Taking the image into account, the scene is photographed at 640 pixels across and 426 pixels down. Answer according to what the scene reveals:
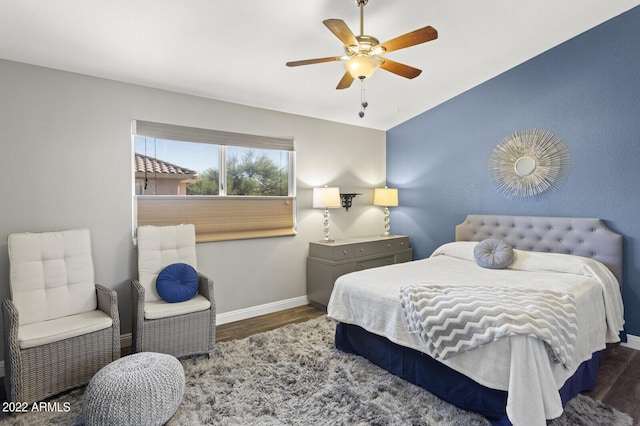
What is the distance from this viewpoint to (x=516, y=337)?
66.6 inches

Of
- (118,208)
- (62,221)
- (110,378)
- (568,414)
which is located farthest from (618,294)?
(62,221)

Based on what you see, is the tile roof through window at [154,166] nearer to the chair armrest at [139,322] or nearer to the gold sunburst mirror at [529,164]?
the chair armrest at [139,322]

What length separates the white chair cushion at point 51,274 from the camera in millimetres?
2391

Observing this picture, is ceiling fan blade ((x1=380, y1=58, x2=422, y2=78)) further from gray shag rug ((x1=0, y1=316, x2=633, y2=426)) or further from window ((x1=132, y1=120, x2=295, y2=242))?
gray shag rug ((x1=0, y1=316, x2=633, y2=426))

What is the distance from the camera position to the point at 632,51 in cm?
293

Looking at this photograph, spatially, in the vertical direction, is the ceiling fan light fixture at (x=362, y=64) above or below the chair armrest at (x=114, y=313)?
above

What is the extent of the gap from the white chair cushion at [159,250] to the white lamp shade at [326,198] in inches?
59.8

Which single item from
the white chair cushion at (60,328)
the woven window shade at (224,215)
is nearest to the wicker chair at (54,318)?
the white chair cushion at (60,328)

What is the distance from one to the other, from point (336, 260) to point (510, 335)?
2.35 metres

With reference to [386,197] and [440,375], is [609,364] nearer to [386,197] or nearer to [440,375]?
[440,375]

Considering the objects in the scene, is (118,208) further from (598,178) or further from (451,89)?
(598,178)

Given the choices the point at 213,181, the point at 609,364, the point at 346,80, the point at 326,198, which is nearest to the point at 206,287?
the point at 213,181

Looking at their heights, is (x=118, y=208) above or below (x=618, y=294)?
above

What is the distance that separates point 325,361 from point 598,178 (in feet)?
9.94
